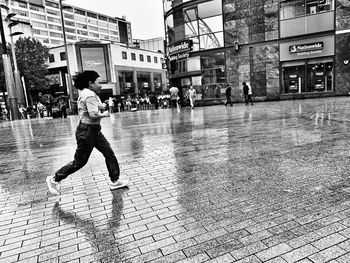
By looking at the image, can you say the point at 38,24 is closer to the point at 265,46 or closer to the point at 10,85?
the point at 10,85

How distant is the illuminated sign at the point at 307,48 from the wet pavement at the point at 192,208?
16404 millimetres

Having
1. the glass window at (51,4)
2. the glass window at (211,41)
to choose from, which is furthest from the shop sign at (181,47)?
the glass window at (51,4)

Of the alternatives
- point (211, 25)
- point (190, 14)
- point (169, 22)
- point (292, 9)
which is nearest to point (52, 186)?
point (292, 9)

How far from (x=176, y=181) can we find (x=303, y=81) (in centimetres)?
1994

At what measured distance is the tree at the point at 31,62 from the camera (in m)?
44.2

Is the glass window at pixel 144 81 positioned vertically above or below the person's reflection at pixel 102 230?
above

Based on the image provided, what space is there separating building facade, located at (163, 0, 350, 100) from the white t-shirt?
20283 mm

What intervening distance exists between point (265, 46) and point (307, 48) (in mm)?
2836

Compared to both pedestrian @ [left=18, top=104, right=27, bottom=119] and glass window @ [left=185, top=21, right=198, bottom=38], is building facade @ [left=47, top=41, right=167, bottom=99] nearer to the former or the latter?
pedestrian @ [left=18, top=104, right=27, bottom=119]

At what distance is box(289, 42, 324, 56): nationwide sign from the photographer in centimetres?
2109

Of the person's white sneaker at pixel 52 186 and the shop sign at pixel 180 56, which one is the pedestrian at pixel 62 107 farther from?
the person's white sneaker at pixel 52 186

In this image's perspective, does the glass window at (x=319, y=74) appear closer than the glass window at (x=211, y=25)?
Yes

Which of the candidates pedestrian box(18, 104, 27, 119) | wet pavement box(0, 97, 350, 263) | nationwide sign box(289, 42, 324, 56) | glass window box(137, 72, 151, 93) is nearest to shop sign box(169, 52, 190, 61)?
nationwide sign box(289, 42, 324, 56)

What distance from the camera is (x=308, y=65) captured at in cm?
2183
